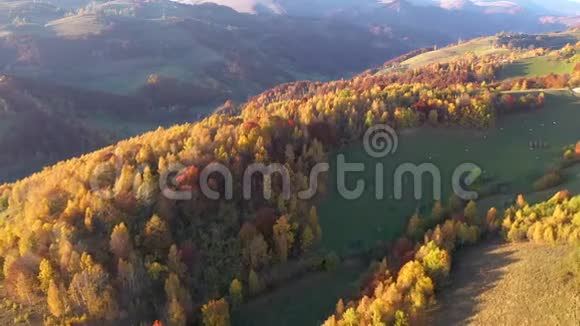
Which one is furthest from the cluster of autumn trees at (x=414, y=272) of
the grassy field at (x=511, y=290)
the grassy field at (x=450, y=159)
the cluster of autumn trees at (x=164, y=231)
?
the grassy field at (x=450, y=159)

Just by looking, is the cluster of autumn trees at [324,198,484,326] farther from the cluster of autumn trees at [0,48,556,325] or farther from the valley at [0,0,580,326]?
the cluster of autumn trees at [0,48,556,325]

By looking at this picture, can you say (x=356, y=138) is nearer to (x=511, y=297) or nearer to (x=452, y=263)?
(x=452, y=263)

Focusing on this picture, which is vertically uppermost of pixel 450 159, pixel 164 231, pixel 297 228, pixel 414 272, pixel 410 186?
pixel 450 159

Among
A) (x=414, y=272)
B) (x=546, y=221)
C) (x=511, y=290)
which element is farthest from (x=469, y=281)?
(x=546, y=221)

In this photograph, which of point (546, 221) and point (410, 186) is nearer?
point (546, 221)

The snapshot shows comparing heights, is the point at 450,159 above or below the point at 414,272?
above

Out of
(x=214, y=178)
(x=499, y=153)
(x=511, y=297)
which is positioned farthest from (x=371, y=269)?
(x=499, y=153)

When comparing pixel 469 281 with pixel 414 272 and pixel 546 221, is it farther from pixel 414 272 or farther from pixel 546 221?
pixel 546 221
